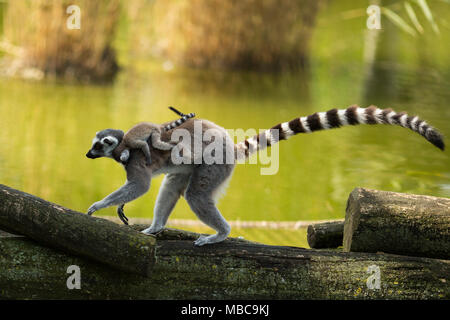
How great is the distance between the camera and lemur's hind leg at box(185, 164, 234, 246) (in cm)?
361

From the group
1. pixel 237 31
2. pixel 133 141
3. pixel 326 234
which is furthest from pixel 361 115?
pixel 237 31

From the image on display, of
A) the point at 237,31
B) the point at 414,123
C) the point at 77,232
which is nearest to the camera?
the point at 77,232

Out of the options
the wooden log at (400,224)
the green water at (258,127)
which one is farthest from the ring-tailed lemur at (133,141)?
the green water at (258,127)

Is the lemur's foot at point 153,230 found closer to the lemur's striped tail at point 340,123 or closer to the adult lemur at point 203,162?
the adult lemur at point 203,162

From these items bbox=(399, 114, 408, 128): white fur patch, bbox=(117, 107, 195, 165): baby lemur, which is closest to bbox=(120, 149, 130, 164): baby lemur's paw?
bbox=(117, 107, 195, 165): baby lemur

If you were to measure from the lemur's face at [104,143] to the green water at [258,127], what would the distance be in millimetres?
2185

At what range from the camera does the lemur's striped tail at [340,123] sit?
3.46 meters

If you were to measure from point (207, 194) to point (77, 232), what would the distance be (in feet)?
2.63

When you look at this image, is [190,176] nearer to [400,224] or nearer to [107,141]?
[107,141]

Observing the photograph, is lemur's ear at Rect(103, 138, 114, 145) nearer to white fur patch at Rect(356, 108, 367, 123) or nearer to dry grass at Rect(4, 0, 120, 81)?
white fur patch at Rect(356, 108, 367, 123)

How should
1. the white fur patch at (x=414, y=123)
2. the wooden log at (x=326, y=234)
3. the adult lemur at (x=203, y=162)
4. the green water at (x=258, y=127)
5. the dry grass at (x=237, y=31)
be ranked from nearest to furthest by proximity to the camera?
the white fur patch at (x=414, y=123) → the adult lemur at (x=203, y=162) → the wooden log at (x=326, y=234) → the green water at (x=258, y=127) → the dry grass at (x=237, y=31)

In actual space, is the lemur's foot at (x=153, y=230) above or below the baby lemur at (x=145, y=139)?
below

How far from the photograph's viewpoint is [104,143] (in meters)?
3.62

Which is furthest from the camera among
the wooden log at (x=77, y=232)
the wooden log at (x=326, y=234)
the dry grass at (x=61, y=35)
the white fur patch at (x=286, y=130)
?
the dry grass at (x=61, y=35)
